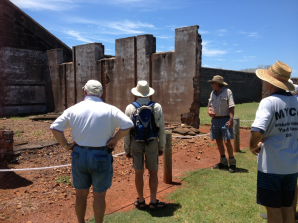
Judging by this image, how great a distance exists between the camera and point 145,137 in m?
3.93

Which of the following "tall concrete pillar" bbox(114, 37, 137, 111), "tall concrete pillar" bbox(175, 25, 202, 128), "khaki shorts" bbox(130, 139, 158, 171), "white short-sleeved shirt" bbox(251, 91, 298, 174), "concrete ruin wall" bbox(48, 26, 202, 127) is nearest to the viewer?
"white short-sleeved shirt" bbox(251, 91, 298, 174)

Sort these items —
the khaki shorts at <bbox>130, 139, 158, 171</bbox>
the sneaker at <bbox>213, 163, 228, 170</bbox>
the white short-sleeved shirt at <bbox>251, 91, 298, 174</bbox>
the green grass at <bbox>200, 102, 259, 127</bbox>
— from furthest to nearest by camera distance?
the green grass at <bbox>200, 102, 259, 127</bbox>
the sneaker at <bbox>213, 163, 228, 170</bbox>
the khaki shorts at <bbox>130, 139, 158, 171</bbox>
the white short-sleeved shirt at <bbox>251, 91, 298, 174</bbox>

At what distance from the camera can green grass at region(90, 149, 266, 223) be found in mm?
3861

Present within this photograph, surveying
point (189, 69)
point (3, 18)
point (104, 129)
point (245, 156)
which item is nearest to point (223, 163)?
point (245, 156)

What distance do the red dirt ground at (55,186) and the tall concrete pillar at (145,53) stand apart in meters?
4.76

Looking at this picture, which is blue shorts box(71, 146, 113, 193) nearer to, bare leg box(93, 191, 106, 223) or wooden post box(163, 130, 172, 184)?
bare leg box(93, 191, 106, 223)

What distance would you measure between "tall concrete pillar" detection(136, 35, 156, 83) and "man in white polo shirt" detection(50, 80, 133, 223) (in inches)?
355

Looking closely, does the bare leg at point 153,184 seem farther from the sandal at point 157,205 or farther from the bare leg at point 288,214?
the bare leg at point 288,214

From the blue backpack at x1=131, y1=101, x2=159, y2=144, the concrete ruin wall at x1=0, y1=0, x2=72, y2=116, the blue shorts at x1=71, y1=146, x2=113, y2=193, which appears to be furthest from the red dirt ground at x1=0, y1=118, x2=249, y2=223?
the concrete ruin wall at x1=0, y1=0, x2=72, y2=116

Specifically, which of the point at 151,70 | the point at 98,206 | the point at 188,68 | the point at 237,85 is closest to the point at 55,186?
the point at 98,206

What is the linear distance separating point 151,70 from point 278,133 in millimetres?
9670

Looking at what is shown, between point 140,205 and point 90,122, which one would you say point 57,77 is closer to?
point 140,205

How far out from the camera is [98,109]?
3.26 metres

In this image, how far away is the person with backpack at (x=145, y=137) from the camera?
3930 millimetres
